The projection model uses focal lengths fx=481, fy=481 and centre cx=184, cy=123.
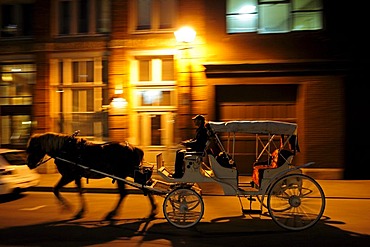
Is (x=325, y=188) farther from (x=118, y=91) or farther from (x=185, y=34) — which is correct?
(x=118, y=91)

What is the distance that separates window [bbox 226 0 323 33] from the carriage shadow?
349 inches

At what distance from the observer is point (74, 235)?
8.32 meters

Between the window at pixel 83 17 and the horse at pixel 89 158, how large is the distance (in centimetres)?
881

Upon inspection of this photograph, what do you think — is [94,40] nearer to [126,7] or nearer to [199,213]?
[126,7]

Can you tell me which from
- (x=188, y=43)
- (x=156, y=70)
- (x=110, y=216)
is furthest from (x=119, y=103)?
(x=110, y=216)

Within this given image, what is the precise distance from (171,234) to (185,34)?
907 centimetres

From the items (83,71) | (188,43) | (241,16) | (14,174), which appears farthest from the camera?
(83,71)

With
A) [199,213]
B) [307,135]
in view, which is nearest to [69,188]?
[199,213]

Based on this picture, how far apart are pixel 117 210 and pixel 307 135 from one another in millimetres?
8386

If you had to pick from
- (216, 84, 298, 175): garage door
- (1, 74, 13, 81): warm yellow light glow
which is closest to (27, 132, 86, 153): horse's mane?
(216, 84, 298, 175): garage door

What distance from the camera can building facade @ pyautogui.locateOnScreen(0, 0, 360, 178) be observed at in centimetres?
1622

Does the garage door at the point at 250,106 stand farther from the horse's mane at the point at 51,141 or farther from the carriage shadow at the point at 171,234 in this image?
the horse's mane at the point at 51,141

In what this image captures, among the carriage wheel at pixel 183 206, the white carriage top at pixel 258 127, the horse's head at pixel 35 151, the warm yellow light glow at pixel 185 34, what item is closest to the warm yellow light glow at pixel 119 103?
the warm yellow light glow at pixel 185 34

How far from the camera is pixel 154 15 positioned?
17.7 m
